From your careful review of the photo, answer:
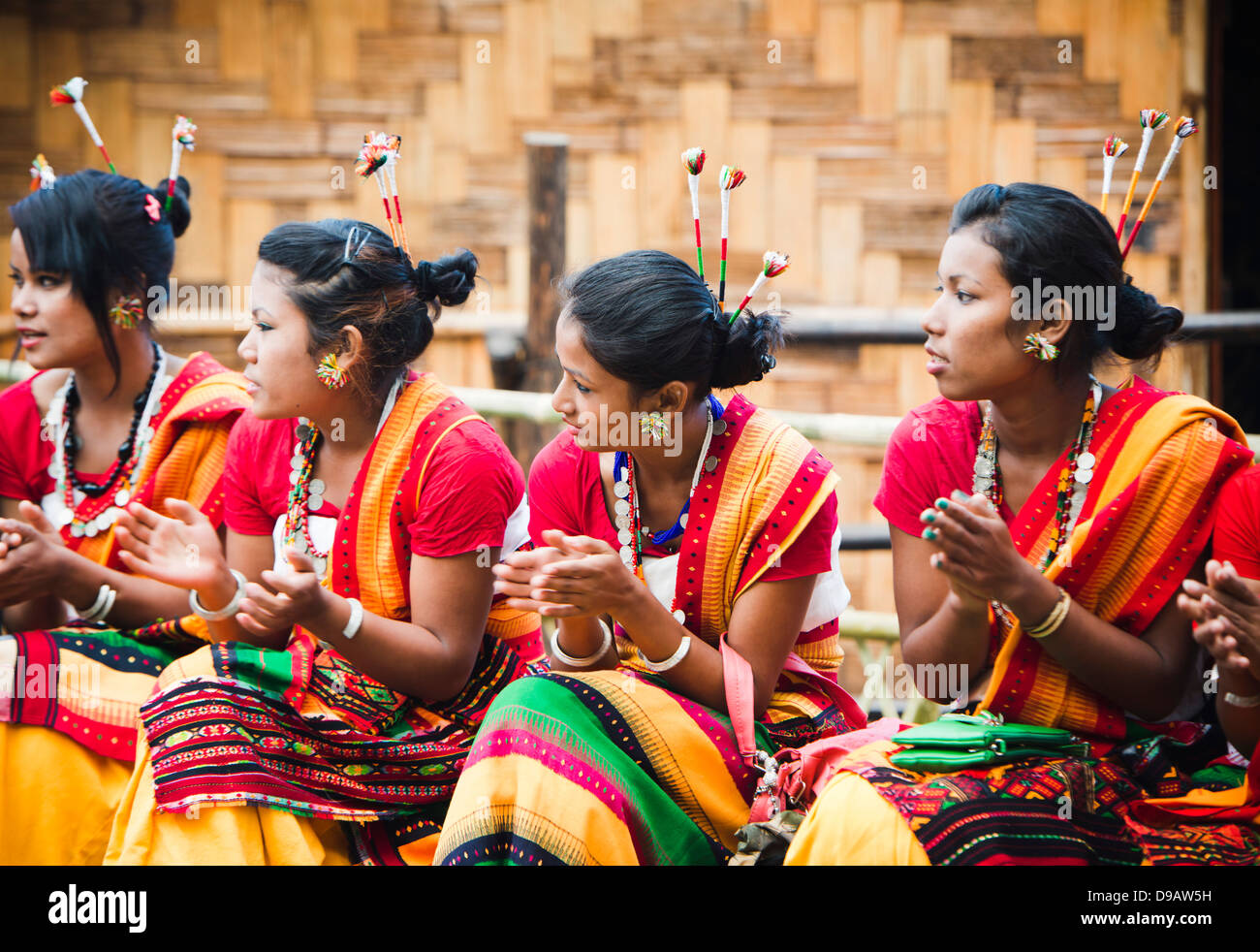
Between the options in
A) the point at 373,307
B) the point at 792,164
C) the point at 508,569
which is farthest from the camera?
the point at 792,164

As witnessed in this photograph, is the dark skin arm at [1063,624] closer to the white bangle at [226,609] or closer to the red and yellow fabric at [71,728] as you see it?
the white bangle at [226,609]

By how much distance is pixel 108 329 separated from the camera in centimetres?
300

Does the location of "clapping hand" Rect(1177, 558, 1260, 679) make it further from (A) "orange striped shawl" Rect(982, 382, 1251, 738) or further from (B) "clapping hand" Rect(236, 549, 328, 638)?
(B) "clapping hand" Rect(236, 549, 328, 638)

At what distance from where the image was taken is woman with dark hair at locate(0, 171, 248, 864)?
2592 mm

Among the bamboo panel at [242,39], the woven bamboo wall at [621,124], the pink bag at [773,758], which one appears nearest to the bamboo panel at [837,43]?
the woven bamboo wall at [621,124]

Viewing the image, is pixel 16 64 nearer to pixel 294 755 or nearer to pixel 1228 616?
pixel 294 755

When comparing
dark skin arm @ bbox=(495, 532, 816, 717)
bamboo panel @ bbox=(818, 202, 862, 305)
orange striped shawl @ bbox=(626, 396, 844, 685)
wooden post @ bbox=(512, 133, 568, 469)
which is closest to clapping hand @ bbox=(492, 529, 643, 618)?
dark skin arm @ bbox=(495, 532, 816, 717)

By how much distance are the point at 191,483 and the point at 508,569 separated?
116cm

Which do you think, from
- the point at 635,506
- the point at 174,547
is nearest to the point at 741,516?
the point at 635,506

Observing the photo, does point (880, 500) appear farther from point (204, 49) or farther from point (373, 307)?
point (204, 49)

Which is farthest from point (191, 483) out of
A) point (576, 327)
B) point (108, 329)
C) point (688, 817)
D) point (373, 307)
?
point (688, 817)

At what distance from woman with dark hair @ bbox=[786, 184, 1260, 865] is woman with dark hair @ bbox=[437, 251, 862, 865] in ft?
0.72

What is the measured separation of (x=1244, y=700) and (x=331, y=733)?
1594 mm
